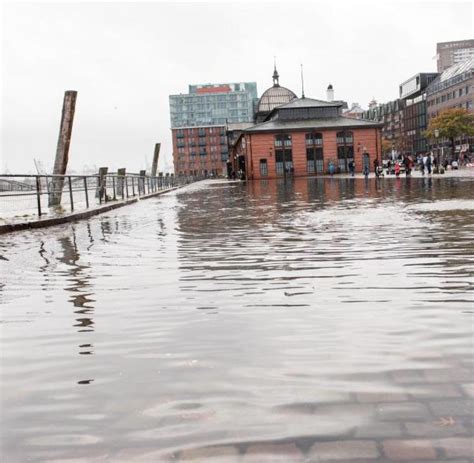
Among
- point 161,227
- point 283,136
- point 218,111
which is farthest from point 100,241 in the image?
point 218,111

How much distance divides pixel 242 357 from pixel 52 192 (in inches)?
605

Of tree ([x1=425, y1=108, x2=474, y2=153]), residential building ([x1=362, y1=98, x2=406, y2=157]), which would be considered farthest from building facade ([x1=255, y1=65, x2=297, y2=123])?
residential building ([x1=362, y1=98, x2=406, y2=157])

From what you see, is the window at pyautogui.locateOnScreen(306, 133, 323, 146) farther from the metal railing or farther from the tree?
the metal railing

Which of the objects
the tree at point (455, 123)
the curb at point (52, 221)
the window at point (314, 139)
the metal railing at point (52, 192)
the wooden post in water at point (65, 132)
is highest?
the tree at point (455, 123)

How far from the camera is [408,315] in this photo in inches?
179

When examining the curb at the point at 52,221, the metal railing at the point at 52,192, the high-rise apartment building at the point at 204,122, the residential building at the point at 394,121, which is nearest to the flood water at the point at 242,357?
the curb at the point at 52,221

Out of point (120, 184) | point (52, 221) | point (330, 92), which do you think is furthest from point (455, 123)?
point (52, 221)

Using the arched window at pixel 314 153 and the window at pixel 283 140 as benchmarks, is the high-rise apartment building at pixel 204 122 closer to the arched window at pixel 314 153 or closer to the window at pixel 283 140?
the arched window at pixel 314 153

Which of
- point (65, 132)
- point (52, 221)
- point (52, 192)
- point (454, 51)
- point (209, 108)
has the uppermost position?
point (454, 51)

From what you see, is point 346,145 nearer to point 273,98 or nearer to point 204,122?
point 273,98

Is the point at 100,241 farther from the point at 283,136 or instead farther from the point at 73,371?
the point at 283,136

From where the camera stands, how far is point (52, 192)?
59.0 feet

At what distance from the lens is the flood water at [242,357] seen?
264 centimetres

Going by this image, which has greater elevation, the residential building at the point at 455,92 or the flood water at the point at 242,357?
the residential building at the point at 455,92
